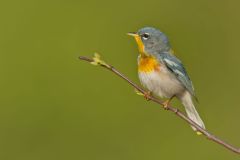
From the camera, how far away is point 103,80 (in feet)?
19.2

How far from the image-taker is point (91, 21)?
617 centimetres

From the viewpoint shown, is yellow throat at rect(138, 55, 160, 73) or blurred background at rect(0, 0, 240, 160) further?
blurred background at rect(0, 0, 240, 160)

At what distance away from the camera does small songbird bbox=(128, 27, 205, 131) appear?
3.86 meters

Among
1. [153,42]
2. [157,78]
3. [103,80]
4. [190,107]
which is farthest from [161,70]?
[103,80]

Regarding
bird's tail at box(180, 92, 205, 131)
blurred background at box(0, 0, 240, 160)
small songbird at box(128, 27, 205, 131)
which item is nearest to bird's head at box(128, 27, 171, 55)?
small songbird at box(128, 27, 205, 131)

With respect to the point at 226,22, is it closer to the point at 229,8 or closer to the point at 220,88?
the point at 229,8

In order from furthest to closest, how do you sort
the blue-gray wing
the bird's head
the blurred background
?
the blurred background → the bird's head → the blue-gray wing

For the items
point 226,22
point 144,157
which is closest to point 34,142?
point 144,157

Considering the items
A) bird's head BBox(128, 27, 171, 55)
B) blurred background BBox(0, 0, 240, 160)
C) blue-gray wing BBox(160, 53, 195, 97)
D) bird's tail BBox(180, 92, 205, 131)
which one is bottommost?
bird's tail BBox(180, 92, 205, 131)

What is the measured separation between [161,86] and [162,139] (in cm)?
172

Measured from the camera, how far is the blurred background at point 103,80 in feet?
18.1

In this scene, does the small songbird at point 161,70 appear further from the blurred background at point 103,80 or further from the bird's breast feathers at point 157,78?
the blurred background at point 103,80

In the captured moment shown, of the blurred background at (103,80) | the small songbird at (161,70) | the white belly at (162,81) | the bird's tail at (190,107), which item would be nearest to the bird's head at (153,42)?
the small songbird at (161,70)

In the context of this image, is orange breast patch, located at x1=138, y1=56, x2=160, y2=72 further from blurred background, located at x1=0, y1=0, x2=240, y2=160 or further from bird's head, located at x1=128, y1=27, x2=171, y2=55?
blurred background, located at x1=0, y1=0, x2=240, y2=160
